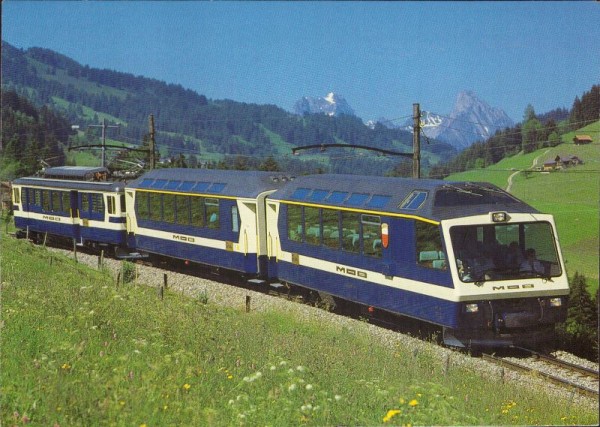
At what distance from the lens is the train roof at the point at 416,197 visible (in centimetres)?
1438

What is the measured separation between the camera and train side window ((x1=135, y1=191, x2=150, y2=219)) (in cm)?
2716

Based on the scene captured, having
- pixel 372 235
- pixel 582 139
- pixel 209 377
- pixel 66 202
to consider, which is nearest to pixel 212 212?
pixel 372 235

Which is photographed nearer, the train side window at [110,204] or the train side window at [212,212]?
the train side window at [212,212]

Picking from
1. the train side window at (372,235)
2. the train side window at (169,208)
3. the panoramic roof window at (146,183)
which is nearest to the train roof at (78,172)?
the panoramic roof window at (146,183)

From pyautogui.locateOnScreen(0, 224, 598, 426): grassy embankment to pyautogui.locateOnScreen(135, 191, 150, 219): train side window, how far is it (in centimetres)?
1285

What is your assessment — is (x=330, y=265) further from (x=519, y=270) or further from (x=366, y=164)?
(x=366, y=164)

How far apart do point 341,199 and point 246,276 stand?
6.69m

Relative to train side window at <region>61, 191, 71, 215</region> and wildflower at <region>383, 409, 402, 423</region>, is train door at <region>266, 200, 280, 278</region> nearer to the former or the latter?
wildflower at <region>383, 409, 402, 423</region>

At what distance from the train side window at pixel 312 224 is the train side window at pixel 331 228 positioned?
0.31 metres

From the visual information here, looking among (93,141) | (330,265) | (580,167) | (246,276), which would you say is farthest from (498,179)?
(93,141)

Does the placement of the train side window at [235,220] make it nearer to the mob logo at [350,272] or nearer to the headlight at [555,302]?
the mob logo at [350,272]

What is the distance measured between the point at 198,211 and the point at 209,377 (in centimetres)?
1454

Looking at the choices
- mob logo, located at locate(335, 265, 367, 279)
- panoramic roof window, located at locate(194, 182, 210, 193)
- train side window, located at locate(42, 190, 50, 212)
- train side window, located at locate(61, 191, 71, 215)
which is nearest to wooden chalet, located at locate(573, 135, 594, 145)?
panoramic roof window, located at locate(194, 182, 210, 193)

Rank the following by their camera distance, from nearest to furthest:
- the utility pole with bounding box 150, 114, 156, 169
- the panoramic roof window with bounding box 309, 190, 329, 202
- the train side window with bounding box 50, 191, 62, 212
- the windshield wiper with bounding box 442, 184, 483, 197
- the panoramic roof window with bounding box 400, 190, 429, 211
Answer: the windshield wiper with bounding box 442, 184, 483, 197
the panoramic roof window with bounding box 400, 190, 429, 211
the panoramic roof window with bounding box 309, 190, 329, 202
the train side window with bounding box 50, 191, 62, 212
the utility pole with bounding box 150, 114, 156, 169
